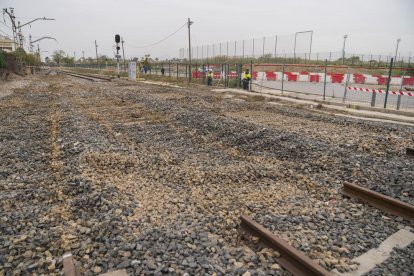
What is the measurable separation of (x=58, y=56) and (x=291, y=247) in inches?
6267

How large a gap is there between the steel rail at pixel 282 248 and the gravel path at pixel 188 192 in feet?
0.47

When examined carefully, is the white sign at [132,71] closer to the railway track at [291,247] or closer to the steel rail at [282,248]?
the railway track at [291,247]

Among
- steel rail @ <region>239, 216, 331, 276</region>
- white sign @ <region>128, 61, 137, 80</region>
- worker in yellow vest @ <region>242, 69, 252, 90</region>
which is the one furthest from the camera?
white sign @ <region>128, 61, 137, 80</region>

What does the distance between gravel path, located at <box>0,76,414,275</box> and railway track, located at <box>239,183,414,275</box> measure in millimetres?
139

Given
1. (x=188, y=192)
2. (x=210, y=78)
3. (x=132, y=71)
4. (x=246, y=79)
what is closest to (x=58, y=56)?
(x=132, y=71)

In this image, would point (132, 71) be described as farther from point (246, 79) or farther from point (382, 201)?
point (382, 201)

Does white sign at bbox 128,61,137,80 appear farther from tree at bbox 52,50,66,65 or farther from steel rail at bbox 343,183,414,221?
tree at bbox 52,50,66,65

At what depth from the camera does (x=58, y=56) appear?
462 ft

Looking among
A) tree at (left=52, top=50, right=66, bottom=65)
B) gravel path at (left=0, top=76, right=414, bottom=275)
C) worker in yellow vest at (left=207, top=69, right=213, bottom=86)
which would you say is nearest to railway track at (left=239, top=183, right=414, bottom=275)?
gravel path at (left=0, top=76, right=414, bottom=275)

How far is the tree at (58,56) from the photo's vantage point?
14075 centimetres

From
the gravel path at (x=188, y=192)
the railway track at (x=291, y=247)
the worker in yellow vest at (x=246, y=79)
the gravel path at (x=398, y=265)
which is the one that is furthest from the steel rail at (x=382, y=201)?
the worker in yellow vest at (x=246, y=79)

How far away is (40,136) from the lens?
29.4ft

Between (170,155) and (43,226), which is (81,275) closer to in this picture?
(43,226)

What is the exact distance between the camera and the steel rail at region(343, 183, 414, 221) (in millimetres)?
4402
